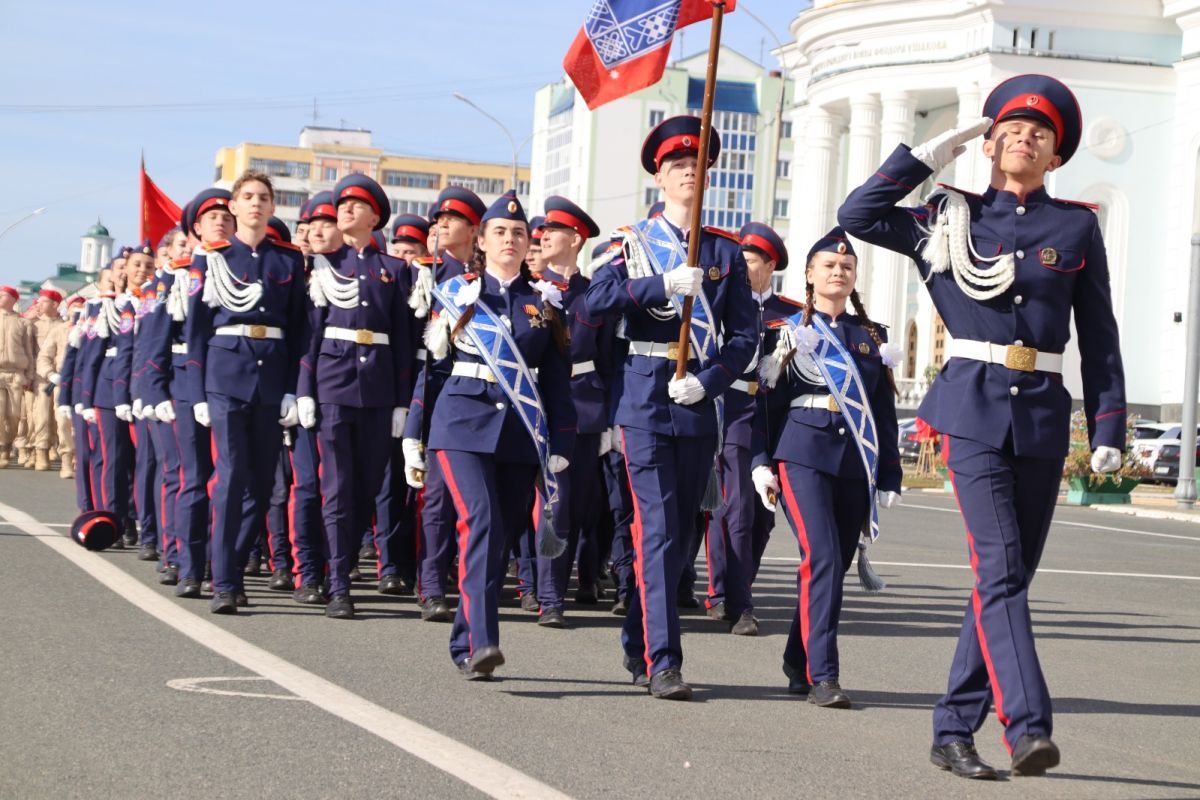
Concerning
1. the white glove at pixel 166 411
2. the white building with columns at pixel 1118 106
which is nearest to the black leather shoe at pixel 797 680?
the white glove at pixel 166 411

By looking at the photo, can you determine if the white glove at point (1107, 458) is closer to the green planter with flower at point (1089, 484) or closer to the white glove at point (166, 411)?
the white glove at point (166, 411)

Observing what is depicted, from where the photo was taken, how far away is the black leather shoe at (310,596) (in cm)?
1062

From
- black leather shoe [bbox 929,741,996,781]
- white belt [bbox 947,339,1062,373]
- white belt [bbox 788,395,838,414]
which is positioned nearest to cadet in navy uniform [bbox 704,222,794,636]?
white belt [bbox 788,395,838,414]

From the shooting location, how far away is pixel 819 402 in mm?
8195

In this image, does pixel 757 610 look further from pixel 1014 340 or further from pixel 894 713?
pixel 1014 340

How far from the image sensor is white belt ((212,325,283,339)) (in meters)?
10.3

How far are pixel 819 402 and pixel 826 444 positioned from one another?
227mm

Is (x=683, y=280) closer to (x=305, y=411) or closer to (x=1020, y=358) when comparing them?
(x=1020, y=358)

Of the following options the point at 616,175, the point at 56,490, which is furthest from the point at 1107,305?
the point at 616,175

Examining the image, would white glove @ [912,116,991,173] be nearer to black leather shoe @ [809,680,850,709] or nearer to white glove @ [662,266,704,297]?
white glove @ [662,266,704,297]

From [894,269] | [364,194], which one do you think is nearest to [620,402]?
[364,194]

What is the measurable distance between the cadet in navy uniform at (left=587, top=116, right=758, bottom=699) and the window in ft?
513

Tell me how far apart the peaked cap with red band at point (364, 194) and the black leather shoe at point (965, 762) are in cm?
541

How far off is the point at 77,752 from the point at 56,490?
1424 cm
